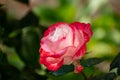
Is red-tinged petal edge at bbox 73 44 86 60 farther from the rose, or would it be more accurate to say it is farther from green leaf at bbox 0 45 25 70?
A: green leaf at bbox 0 45 25 70

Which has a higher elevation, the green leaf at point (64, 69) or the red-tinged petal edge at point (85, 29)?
the red-tinged petal edge at point (85, 29)

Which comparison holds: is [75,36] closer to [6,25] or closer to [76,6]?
[6,25]

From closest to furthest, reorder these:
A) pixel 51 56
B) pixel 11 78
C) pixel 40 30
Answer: pixel 51 56 → pixel 11 78 → pixel 40 30

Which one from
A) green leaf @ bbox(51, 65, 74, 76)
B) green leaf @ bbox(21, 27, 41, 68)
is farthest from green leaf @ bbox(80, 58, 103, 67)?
green leaf @ bbox(21, 27, 41, 68)

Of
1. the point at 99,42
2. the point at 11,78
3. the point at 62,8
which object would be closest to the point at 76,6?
the point at 62,8

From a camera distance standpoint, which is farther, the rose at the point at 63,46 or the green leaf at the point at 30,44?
the green leaf at the point at 30,44

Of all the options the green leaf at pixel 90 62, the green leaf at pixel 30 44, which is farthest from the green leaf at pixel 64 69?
the green leaf at pixel 30 44

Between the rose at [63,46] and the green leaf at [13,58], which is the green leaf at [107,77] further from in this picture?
the green leaf at [13,58]
